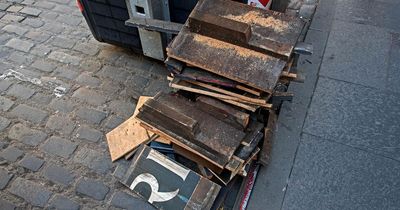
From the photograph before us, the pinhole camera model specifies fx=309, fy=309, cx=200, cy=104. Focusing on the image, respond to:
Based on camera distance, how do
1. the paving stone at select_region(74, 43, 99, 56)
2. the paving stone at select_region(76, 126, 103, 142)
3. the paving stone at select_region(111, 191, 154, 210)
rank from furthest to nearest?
the paving stone at select_region(74, 43, 99, 56) < the paving stone at select_region(76, 126, 103, 142) < the paving stone at select_region(111, 191, 154, 210)

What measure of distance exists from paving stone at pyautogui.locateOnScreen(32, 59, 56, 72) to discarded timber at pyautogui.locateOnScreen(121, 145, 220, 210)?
6.18 ft

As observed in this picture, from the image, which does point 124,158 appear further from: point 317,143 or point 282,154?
point 317,143

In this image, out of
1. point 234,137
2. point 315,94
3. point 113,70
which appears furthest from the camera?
point 113,70

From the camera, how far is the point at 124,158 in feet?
9.90

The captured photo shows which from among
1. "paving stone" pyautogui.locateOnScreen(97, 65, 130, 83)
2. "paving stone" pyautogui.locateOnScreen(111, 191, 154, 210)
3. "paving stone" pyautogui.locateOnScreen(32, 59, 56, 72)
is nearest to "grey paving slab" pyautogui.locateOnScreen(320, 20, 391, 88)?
"paving stone" pyautogui.locateOnScreen(97, 65, 130, 83)

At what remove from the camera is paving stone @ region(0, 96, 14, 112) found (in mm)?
3490

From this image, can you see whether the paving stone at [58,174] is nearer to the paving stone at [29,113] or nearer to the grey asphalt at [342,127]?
the paving stone at [29,113]

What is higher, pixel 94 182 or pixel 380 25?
pixel 380 25

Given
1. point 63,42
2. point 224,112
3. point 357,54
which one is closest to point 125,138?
point 224,112

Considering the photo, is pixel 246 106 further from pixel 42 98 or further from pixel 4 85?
pixel 4 85

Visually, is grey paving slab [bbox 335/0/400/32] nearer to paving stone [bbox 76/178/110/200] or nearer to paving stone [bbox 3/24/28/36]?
paving stone [bbox 76/178/110/200]

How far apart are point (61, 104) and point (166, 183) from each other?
1.68 meters

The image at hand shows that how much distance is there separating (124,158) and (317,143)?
1.91 m

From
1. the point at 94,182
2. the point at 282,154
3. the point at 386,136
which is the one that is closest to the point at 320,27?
the point at 386,136
